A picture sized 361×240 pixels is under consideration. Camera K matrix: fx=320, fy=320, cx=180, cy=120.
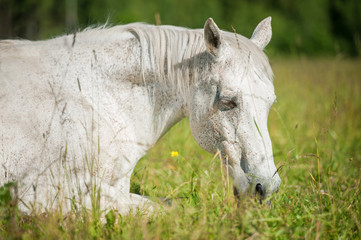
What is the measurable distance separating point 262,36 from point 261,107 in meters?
0.83

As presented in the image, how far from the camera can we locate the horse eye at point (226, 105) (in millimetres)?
2240

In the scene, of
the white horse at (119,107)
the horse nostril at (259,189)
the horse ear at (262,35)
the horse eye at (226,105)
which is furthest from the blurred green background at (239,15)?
the horse nostril at (259,189)

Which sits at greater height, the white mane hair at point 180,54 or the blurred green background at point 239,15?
the blurred green background at point 239,15

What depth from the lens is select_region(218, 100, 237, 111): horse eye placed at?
2240 millimetres

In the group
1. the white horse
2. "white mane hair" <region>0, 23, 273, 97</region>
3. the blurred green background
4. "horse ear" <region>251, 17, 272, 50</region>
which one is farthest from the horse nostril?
the blurred green background

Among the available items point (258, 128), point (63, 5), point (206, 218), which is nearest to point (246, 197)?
point (206, 218)

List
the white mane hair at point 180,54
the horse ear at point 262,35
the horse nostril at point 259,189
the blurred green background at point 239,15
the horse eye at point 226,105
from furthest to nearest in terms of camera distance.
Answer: the blurred green background at point 239,15 < the horse ear at point 262,35 < the white mane hair at point 180,54 < the horse eye at point 226,105 < the horse nostril at point 259,189

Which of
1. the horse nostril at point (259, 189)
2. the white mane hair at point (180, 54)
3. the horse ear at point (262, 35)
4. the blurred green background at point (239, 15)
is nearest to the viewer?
the horse nostril at point (259, 189)

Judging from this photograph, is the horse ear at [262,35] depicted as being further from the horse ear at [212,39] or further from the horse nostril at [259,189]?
the horse nostril at [259,189]

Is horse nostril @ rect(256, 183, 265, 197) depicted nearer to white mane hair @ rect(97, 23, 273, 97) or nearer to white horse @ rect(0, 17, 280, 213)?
white horse @ rect(0, 17, 280, 213)

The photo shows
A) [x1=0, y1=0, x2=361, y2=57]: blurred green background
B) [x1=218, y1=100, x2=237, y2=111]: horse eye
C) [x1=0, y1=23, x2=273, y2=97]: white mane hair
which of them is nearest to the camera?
[x1=218, y1=100, x2=237, y2=111]: horse eye

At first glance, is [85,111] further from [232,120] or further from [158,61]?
[232,120]

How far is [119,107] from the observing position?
8.11 ft

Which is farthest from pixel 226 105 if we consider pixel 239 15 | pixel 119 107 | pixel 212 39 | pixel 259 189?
pixel 239 15
